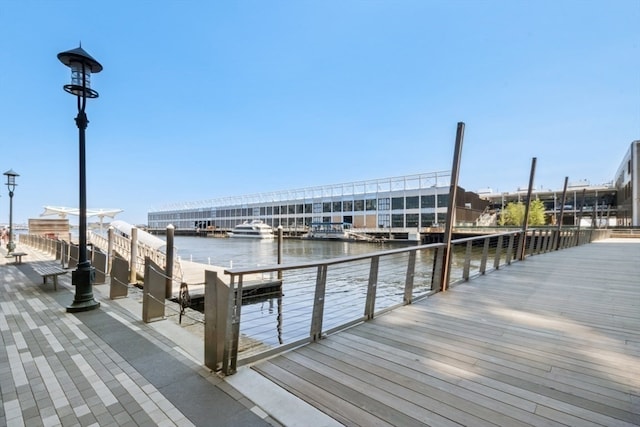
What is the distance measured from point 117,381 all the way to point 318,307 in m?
1.90

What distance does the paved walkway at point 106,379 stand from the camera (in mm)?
2049

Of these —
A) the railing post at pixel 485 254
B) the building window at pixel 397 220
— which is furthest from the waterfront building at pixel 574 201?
the railing post at pixel 485 254

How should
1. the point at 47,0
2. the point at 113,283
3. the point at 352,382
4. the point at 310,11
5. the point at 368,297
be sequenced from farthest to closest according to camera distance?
1. the point at 310,11
2. the point at 47,0
3. the point at 113,283
4. the point at 368,297
5. the point at 352,382

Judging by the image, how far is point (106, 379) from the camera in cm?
262

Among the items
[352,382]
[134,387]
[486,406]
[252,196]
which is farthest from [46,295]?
[252,196]

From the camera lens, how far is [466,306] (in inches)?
174

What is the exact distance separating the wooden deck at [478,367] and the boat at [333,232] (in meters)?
45.8

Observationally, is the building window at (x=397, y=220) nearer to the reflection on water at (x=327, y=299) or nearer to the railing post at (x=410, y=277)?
the reflection on water at (x=327, y=299)

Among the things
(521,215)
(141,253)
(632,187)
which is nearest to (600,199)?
(521,215)

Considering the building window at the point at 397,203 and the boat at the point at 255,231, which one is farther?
the boat at the point at 255,231

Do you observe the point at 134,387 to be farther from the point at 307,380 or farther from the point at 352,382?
the point at 352,382

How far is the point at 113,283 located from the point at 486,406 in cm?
626

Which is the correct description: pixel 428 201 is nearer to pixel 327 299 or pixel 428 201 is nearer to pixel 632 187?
pixel 632 187

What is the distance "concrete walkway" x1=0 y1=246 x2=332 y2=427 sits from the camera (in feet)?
6.66
